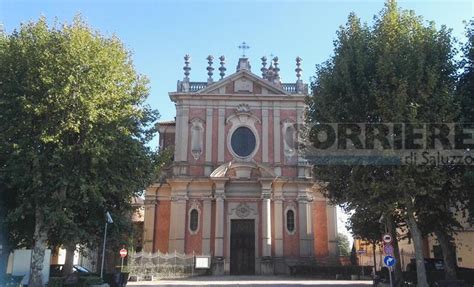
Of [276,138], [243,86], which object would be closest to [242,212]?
[276,138]

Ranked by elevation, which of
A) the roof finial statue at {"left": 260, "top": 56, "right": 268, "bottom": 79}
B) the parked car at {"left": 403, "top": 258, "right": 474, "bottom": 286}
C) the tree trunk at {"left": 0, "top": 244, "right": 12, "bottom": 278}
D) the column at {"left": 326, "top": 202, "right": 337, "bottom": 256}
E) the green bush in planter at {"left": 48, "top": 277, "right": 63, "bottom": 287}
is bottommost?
the green bush in planter at {"left": 48, "top": 277, "right": 63, "bottom": 287}

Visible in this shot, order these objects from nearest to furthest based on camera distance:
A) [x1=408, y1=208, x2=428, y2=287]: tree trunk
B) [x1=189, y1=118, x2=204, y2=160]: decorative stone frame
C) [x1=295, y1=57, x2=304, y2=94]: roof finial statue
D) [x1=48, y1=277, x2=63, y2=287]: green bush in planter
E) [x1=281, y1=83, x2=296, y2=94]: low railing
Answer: [x1=408, y1=208, x2=428, y2=287]: tree trunk < [x1=48, y1=277, x2=63, y2=287]: green bush in planter < [x1=189, y1=118, x2=204, y2=160]: decorative stone frame < [x1=295, y1=57, x2=304, y2=94]: roof finial statue < [x1=281, y1=83, x2=296, y2=94]: low railing

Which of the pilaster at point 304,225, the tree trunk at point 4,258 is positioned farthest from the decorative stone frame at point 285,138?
the tree trunk at point 4,258

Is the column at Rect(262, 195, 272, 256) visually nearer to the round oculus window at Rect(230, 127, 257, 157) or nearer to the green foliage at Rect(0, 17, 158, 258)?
the round oculus window at Rect(230, 127, 257, 157)

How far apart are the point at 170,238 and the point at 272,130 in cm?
1050

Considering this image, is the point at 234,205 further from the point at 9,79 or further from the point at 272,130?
the point at 9,79

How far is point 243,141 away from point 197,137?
11.0 feet

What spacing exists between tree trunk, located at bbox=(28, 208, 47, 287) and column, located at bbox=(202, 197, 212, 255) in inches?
590

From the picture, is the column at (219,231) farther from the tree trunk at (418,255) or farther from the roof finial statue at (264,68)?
the tree trunk at (418,255)

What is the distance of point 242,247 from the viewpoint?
31906 mm

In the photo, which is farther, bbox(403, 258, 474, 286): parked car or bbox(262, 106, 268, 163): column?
bbox(262, 106, 268, 163): column

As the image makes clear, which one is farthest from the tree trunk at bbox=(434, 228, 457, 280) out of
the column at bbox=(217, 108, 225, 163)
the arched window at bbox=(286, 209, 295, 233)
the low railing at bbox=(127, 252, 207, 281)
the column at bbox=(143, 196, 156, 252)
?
the column at bbox=(143, 196, 156, 252)

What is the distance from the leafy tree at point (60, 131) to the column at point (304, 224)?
1644cm

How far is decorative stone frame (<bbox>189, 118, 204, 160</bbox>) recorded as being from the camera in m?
33.3
